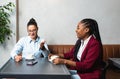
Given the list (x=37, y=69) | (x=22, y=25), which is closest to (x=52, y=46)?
(x=22, y=25)

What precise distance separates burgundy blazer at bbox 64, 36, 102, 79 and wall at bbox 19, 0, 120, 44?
174 cm

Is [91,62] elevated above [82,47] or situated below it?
below

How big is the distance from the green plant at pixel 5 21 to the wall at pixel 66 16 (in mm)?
273

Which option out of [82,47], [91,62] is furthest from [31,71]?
[82,47]

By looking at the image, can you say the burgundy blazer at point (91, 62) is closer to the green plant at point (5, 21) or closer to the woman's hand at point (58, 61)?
the woman's hand at point (58, 61)

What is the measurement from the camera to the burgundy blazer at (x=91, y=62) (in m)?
2.44

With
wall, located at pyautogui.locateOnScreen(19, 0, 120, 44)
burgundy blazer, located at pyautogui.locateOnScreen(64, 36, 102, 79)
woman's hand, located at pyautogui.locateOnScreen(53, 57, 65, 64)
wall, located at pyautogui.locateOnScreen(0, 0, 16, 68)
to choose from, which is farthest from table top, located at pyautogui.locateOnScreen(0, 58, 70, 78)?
wall, located at pyautogui.locateOnScreen(19, 0, 120, 44)

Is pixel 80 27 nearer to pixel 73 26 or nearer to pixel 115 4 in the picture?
pixel 73 26

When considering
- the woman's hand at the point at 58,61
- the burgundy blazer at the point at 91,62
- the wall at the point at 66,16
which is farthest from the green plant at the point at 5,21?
the burgundy blazer at the point at 91,62

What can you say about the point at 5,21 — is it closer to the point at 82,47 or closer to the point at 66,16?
the point at 66,16

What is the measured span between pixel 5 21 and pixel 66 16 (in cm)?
116

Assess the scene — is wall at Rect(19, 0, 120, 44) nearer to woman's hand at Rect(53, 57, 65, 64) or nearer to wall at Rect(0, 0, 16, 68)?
wall at Rect(0, 0, 16, 68)

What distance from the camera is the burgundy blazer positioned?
2.44 m

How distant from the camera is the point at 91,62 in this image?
244 centimetres
